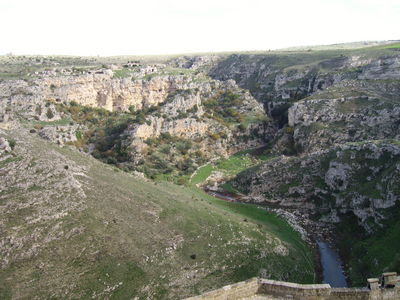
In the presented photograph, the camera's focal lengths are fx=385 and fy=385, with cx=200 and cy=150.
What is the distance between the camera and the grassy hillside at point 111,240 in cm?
2962

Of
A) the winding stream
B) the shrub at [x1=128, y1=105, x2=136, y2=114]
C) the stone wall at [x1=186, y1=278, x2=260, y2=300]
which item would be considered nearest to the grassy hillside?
the winding stream

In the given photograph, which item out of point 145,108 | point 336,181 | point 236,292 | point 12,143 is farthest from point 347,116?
point 236,292

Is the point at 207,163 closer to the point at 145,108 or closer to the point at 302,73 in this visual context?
the point at 145,108

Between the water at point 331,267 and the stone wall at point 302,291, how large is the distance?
23489 millimetres

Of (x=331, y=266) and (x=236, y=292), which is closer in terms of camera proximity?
(x=236, y=292)

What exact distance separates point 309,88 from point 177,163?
188 ft

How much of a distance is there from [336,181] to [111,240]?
33526 mm

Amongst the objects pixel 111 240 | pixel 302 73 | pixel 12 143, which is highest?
pixel 302 73

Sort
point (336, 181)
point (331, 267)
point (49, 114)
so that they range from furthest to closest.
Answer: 1. point (49, 114)
2. point (336, 181)
3. point (331, 267)

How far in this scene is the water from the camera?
37.7m

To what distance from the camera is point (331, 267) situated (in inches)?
1597

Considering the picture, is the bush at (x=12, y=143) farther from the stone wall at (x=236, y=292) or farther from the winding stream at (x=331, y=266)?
the winding stream at (x=331, y=266)

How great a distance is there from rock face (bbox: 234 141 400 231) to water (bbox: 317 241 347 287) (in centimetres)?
492

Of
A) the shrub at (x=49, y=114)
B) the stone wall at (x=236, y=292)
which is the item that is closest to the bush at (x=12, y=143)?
the stone wall at (x=236, y=292)
